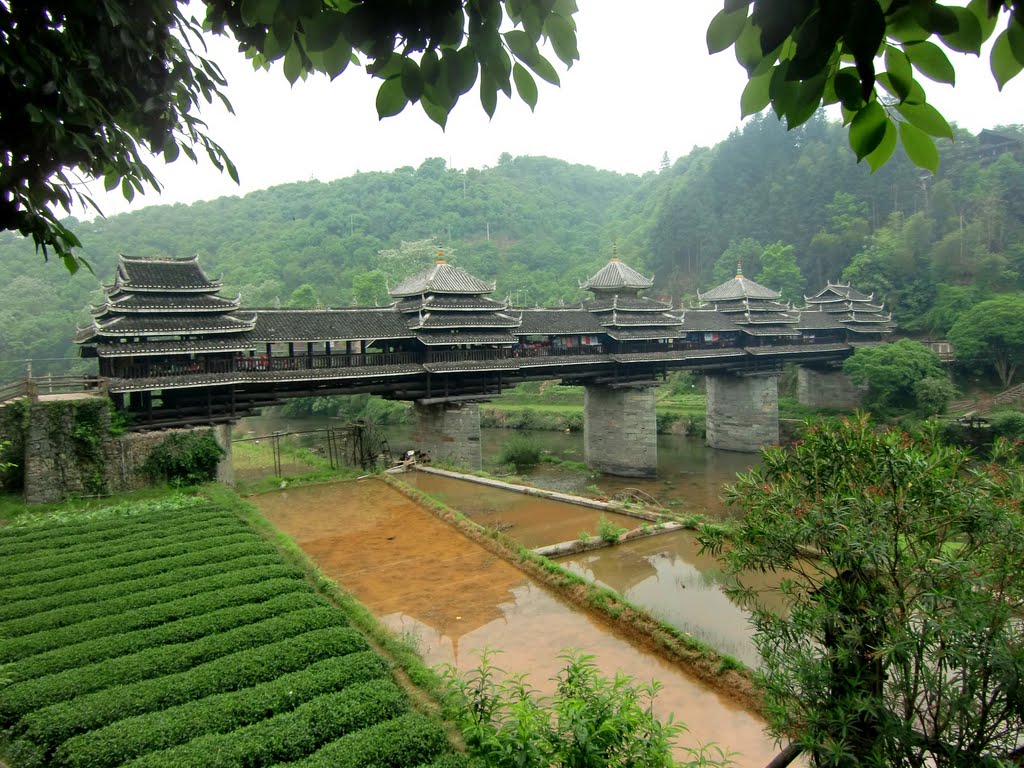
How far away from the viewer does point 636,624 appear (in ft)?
31.4

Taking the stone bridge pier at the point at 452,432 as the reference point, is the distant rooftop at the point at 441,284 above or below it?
above

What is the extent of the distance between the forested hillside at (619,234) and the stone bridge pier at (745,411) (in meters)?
17.1

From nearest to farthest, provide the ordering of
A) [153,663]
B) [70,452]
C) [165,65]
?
[165,65]
[153,663]
[70,452]

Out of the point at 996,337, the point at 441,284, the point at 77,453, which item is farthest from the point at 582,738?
the point at 996,337

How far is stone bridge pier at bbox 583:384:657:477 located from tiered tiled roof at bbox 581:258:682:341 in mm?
2697

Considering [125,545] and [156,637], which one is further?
[125,545]

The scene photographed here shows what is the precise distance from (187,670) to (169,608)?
191cm

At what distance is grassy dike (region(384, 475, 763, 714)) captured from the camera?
7969 mm

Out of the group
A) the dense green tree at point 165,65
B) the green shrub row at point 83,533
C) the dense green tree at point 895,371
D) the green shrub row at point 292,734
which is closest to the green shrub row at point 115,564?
the green shrub row at point 83,533

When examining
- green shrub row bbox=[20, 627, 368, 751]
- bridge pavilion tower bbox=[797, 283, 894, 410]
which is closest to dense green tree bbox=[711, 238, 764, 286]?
bridge pavilion tower bbox=[797, 283, 894, 410]

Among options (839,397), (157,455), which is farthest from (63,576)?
(839,397)

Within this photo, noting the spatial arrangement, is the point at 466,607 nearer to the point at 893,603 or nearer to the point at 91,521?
the point at 893,603

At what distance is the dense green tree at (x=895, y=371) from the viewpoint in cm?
3212

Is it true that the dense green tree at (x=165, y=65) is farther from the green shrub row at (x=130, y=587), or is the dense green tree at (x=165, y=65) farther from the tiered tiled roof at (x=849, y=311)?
the tiered tiled roof at (x=849, y=311)
